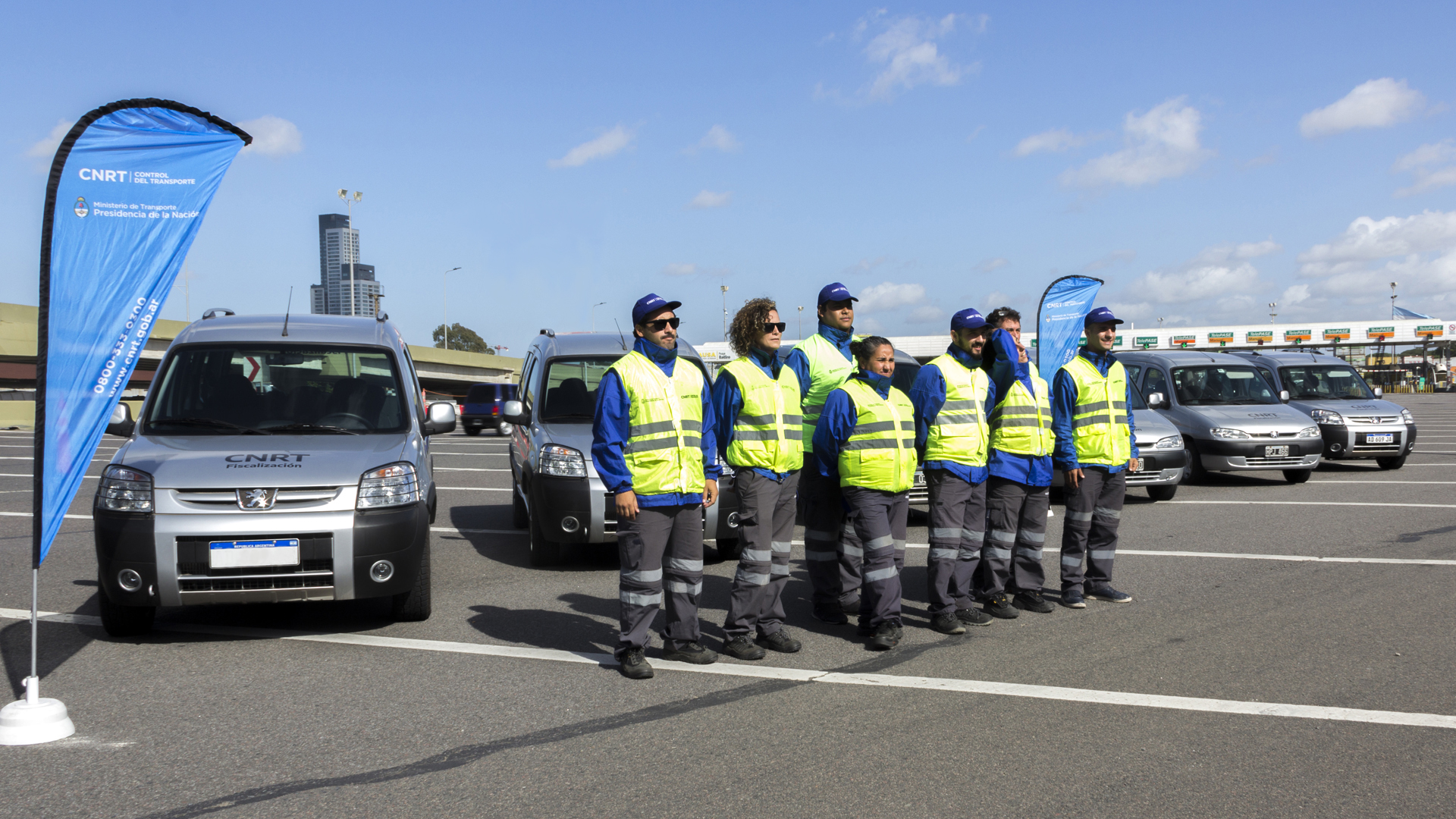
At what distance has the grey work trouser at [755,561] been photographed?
5.96 m

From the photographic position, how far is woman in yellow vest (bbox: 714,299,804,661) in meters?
5.98

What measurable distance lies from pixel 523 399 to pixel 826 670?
5471 mm

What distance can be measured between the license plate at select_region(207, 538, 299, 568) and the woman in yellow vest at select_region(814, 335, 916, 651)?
302cm

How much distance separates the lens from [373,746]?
452cm

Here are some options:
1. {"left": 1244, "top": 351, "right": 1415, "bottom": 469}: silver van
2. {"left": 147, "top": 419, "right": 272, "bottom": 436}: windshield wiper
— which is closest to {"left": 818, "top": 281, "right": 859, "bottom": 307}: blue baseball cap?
{"left": 147, "top": 419, "right": 272, "bottom": 436}: windshield wiper

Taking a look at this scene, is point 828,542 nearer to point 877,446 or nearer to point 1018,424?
point 877,446

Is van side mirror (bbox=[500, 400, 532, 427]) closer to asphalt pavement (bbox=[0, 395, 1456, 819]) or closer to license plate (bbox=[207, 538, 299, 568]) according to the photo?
asphalt pavement (bbox=[0, 395, 1456, 819])

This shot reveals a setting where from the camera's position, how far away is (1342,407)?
16266 mm

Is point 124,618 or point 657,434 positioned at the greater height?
point 657,434

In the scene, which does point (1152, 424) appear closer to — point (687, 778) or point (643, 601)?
point (643, 601)

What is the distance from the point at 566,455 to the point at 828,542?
104 inches

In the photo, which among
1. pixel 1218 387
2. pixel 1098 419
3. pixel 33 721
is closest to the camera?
pixel 33 721

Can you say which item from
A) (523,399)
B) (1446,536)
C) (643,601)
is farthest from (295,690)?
(1446,536)

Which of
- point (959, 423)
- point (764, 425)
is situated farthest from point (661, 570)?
point (959, 423)
